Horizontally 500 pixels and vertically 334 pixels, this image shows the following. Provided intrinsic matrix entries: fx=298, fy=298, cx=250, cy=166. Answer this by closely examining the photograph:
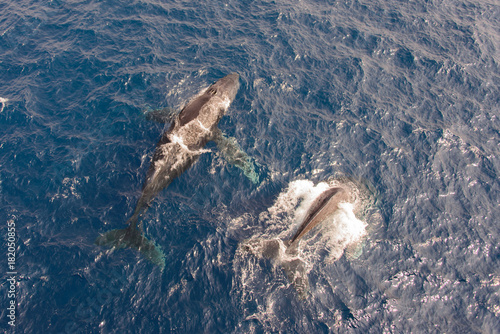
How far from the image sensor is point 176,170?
20453 mm

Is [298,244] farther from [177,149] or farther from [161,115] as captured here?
[161,115]

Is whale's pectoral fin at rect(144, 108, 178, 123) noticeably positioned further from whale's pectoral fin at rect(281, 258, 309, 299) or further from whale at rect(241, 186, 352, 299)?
whale's pectoral fin at rect(281, 258, 309, 299)

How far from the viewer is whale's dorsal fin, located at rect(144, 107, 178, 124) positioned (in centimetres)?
2359

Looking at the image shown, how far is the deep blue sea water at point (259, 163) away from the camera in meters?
15.4

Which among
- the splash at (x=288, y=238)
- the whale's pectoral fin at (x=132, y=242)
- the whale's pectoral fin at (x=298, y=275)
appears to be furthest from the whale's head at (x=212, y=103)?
the whale's pectoral fin at (x=298, y=275)

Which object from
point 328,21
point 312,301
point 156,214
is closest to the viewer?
point 312,301

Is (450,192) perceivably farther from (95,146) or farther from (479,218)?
(95,146)

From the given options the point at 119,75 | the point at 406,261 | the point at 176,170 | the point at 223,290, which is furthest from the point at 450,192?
the point at 119,75

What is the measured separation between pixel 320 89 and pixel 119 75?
18.1 meters

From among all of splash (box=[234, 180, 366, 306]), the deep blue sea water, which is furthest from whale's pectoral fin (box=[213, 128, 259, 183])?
splash (box=[234, 180, 366, 306])

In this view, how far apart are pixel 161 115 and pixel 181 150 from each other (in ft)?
14.8

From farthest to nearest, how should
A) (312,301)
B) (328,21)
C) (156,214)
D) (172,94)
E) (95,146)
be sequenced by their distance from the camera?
(328,21), (172,94), (95,146), (156,214), (312,301)

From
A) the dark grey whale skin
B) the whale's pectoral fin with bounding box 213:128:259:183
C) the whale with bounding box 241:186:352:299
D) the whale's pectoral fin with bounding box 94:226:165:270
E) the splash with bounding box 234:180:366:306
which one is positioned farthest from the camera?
the whale's pectoral fin with bounding box 213:128:259:183

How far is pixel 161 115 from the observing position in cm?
2384
